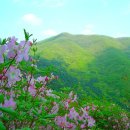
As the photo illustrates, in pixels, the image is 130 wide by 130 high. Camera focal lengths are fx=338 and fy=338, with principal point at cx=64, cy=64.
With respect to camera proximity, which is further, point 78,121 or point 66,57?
point 66,57

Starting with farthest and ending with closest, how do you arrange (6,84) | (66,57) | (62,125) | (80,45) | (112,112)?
(80,45) → (66,57) → (112,112) → (62,125) → (6,84)

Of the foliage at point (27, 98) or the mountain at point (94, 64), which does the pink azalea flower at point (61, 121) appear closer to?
the foliage at point (27, 98)

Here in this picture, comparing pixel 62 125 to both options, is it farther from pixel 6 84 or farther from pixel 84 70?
pixel 84 70

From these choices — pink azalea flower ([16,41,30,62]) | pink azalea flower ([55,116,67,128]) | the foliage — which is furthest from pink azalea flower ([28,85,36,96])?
pink azalea flower ([16,41,30,62])

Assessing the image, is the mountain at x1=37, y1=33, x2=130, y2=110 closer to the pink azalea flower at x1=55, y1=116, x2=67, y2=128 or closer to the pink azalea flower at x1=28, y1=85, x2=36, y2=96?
the pink azalea flower at x1=55, y1=116, x2=67, y2=128

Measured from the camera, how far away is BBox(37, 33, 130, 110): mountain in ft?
210

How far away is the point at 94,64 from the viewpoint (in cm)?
8538

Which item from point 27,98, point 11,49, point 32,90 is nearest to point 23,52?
point 11,49

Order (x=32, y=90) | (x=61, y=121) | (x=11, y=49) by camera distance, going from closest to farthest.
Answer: (x=11, y=49) < (x=32, y=90) < (x=61, y=121)

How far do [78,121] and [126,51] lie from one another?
312 ft

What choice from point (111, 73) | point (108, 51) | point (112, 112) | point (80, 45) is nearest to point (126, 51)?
point (108, 51)

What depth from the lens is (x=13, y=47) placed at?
10.4ft

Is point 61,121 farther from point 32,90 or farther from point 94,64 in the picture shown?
point 94,64

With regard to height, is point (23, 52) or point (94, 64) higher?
point (23, 52)
